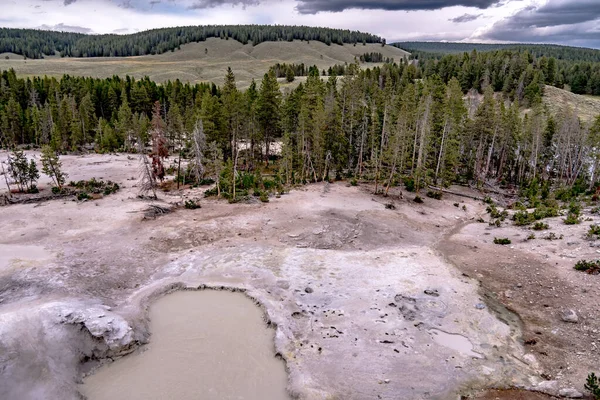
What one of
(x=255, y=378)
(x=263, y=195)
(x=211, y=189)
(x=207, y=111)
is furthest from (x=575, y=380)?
(x=207, y=111)

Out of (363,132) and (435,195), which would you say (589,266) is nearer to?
(435,195)

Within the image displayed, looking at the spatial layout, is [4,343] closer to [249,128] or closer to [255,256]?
[255,256]

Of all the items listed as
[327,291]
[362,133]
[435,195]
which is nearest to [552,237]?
[435,195]

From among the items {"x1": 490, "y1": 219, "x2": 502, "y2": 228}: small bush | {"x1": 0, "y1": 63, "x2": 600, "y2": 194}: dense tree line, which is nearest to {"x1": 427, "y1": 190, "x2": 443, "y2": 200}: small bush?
{"x1": 0, "y1": 63, "x2": 600, "y2": 194}: dense tree line

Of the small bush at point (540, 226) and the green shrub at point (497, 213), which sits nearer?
the small bush at point (540, 226)

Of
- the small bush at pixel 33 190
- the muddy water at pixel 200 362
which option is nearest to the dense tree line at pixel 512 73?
the muddy water at pixel 200 362

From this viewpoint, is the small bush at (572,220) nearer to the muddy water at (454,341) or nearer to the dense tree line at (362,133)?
Answer: the dense tree line at (362,133)

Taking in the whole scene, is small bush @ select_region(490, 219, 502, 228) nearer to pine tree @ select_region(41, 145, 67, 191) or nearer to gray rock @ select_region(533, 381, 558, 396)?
gray rock @ select_region(533, 381, 558, 396)
